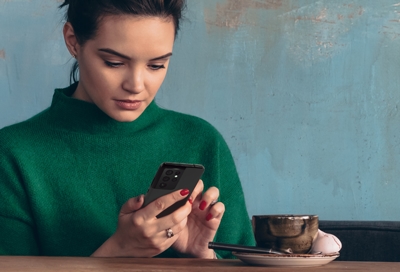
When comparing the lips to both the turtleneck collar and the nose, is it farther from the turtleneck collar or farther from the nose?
the turtleneck collar

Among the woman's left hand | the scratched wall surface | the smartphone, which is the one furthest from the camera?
the scratched wall surface

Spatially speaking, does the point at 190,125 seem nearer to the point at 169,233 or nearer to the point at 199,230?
the point at 199,230

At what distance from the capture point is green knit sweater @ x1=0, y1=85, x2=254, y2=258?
4.40 ft

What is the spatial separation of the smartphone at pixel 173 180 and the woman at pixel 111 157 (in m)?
0.03

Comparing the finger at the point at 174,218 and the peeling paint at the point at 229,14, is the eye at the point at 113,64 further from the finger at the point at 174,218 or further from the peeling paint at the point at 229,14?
the peeling paint at the point at 229,14

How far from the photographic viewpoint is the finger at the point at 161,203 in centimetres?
97

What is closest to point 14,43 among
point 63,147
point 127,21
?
point 63,147

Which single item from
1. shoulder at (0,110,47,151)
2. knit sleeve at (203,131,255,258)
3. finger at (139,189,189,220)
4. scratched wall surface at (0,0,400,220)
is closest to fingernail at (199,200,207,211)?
finger at (139,189,189,220)

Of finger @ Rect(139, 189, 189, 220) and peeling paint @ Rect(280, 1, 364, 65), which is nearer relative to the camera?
finger @ Rect(139, 189, 189, 220)

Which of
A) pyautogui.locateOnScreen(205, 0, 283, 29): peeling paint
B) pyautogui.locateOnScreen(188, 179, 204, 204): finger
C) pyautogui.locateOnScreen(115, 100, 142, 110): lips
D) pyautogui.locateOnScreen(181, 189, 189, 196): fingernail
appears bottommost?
pyautogui.locateOnScreen(188, 179, 204, 204): finger

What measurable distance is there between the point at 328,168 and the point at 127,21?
103 centimetres

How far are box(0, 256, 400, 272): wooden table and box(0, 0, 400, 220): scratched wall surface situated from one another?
1.06 meters

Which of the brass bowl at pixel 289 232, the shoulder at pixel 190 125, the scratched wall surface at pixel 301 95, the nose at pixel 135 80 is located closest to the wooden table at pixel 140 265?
the brass bowl at pixel 289 232

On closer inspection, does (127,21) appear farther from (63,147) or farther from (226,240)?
(226,240)
